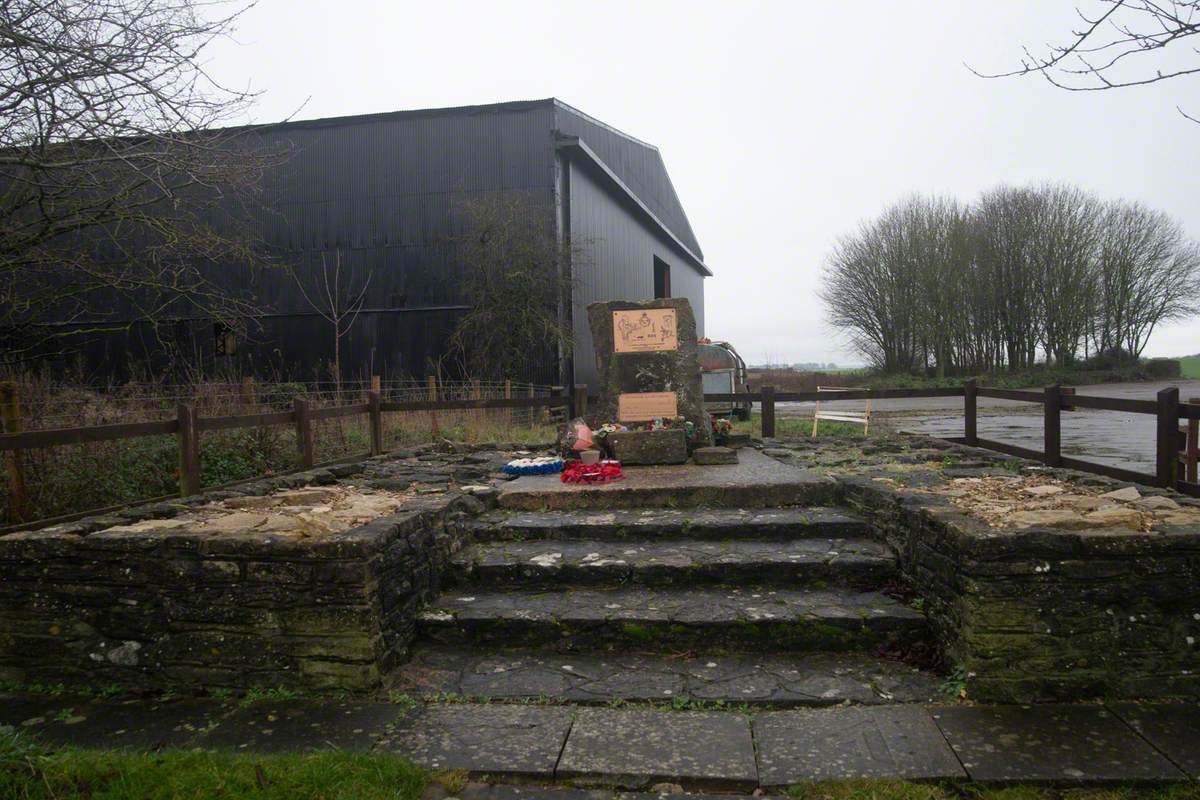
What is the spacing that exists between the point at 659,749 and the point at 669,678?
2.16ft

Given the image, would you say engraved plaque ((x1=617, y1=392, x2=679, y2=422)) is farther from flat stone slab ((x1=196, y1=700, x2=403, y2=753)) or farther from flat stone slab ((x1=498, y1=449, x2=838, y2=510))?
flat stone slab ((x1=196, y1=700, x2=403, y2=753))

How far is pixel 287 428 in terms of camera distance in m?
9.23

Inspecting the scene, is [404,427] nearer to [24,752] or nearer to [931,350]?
[24,752]

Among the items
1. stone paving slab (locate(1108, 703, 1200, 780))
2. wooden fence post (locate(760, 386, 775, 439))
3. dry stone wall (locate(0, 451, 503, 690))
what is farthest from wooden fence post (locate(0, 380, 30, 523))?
wooden fence post (locate(760, 386, 775, 439))

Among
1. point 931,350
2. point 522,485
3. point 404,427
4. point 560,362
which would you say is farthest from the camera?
point 931,350

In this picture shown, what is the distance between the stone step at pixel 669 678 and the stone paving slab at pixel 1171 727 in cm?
75

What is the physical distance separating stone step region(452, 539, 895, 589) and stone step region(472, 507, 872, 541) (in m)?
0.12

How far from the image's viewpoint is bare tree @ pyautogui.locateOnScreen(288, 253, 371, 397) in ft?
59.9

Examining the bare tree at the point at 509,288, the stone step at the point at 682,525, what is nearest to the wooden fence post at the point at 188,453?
the stone step at the point at 682,525

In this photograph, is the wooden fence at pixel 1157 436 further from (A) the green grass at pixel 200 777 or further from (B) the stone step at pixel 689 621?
(A) the green grass at pixel 200 777

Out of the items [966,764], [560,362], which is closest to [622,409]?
[966,764]

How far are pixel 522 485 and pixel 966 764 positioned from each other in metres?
4.15

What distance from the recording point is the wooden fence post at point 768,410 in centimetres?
1012

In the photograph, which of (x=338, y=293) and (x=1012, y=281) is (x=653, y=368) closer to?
(x=338, y=293)
